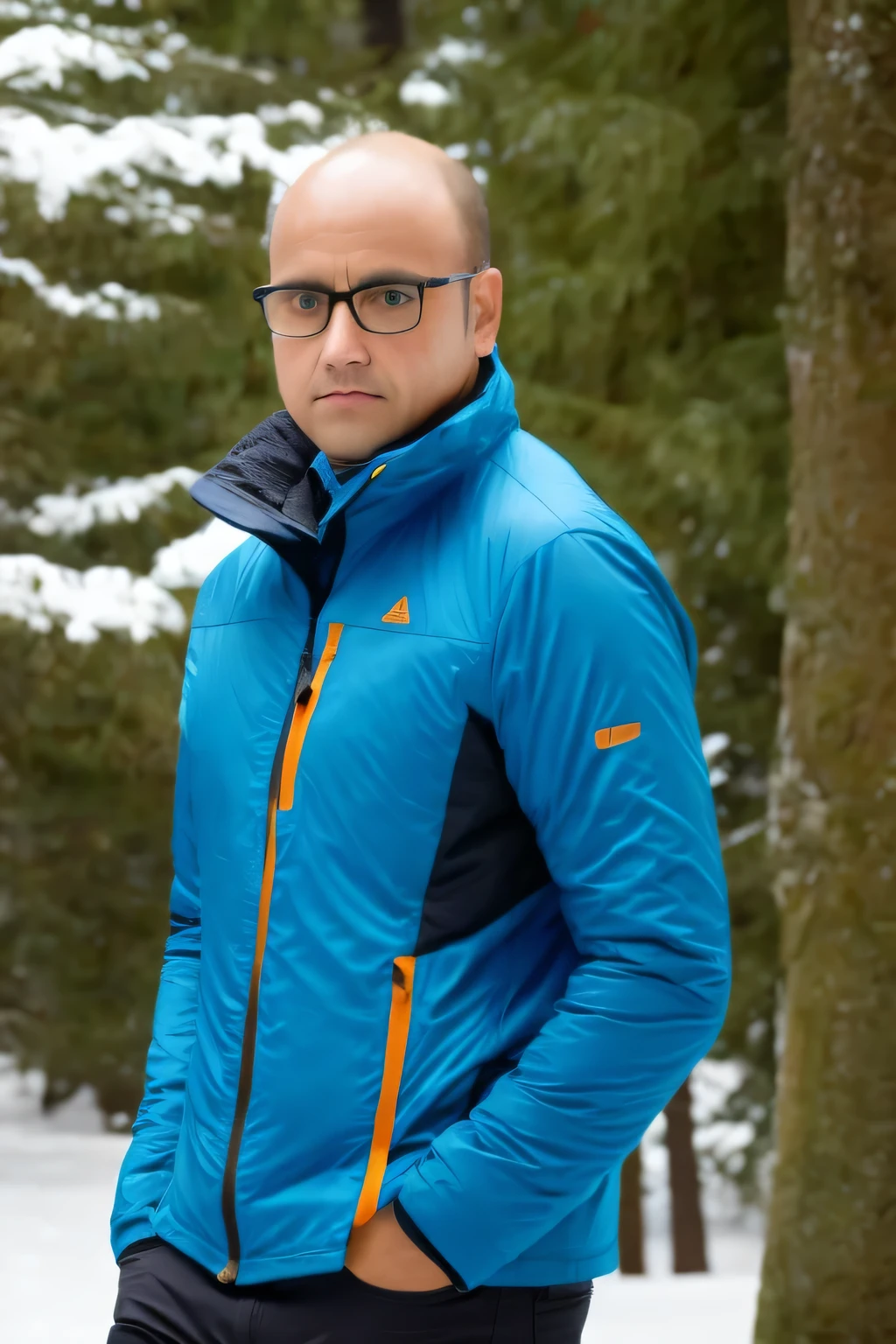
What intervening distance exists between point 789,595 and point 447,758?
3.88m

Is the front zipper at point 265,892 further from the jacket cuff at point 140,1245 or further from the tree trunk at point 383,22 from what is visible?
the tree trunk at point 383,22

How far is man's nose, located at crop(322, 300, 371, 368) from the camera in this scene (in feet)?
6.02

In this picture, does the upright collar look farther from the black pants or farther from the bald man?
the black pants

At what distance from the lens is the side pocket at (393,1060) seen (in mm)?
1692

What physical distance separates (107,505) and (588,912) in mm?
6687

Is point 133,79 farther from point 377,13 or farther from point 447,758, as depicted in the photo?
point 447,758

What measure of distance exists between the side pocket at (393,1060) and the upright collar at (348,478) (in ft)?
1.74

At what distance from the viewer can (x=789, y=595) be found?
5371 mm

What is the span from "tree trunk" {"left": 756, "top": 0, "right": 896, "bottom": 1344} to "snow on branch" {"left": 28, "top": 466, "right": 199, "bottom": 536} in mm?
3810

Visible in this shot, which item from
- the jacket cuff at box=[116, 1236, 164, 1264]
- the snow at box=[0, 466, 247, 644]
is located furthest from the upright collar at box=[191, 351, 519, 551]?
the snow at box=[0, 466, 247, 644]

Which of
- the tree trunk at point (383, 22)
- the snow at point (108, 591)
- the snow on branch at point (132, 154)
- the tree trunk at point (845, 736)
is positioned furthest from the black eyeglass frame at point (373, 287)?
the tree trunk at point (383, 22)

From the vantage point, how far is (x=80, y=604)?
7406 millimetres

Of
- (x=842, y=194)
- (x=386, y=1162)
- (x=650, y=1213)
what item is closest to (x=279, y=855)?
(x=386, y=1162)

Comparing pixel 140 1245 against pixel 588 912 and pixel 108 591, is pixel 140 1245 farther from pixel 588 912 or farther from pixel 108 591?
pixel 108 591
